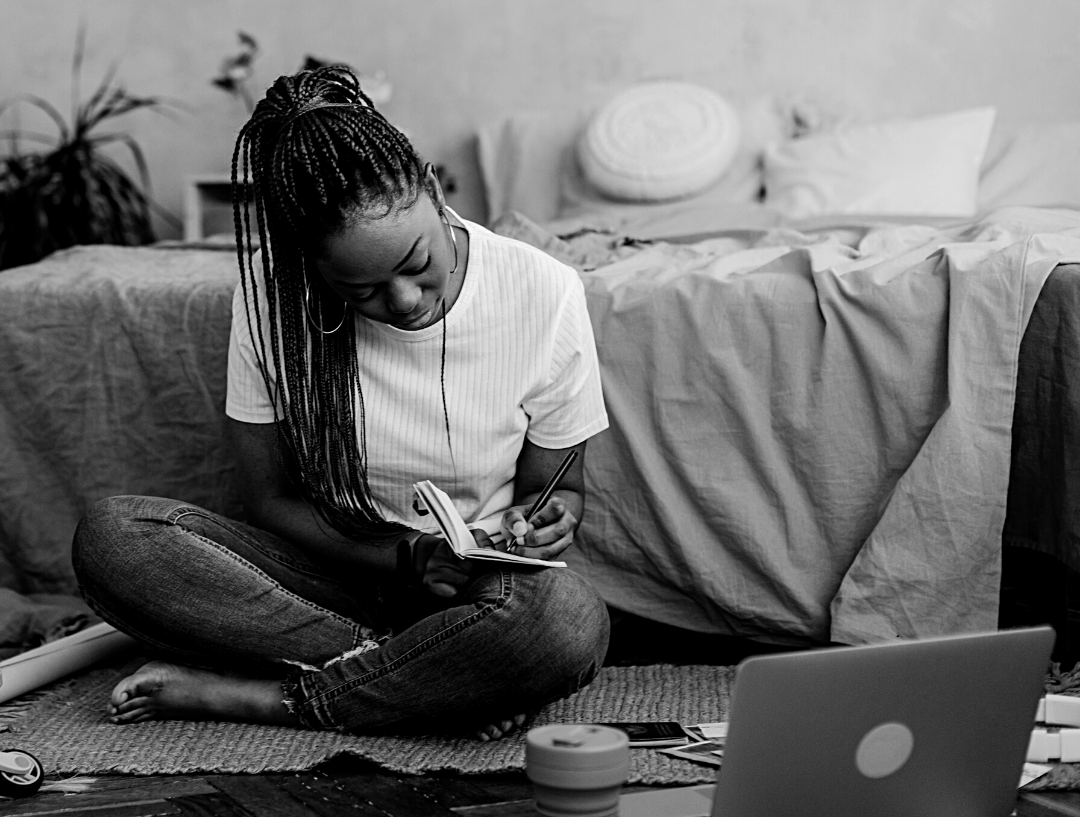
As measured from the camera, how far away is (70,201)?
326 centimetres

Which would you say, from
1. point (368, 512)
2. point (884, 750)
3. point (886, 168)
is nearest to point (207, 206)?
point (886, 168)

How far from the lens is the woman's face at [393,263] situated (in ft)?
3.88

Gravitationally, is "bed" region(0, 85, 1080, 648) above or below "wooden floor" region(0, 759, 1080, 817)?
above

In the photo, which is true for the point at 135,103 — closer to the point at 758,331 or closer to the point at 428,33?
the point at 428,33

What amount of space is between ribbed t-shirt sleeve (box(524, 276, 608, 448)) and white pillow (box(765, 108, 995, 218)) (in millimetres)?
1380

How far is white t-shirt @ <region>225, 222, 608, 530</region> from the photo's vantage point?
137cm

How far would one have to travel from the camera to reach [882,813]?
0.93m

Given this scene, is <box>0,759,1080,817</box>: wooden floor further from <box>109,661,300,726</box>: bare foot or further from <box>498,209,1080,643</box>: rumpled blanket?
<box>498,209,1080,643</box>: rumpled blanket

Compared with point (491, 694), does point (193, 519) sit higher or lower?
higher

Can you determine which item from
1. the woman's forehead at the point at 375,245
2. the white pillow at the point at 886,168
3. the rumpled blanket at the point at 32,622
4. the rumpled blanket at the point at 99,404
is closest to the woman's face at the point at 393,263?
the woman's forehead at the point at 375,245

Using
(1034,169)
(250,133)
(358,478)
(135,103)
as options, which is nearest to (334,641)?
(358,478)

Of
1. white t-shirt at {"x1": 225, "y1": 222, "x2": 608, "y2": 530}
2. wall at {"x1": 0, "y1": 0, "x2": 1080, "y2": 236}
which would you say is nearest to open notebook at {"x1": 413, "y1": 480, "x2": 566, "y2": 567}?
white t-shirt at {"x1": 225, "y1": 222, "x2": 608, "y2": 530}

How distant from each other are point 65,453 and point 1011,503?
4.57 feet

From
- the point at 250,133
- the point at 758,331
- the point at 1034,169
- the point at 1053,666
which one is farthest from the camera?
the point at 1034,169
